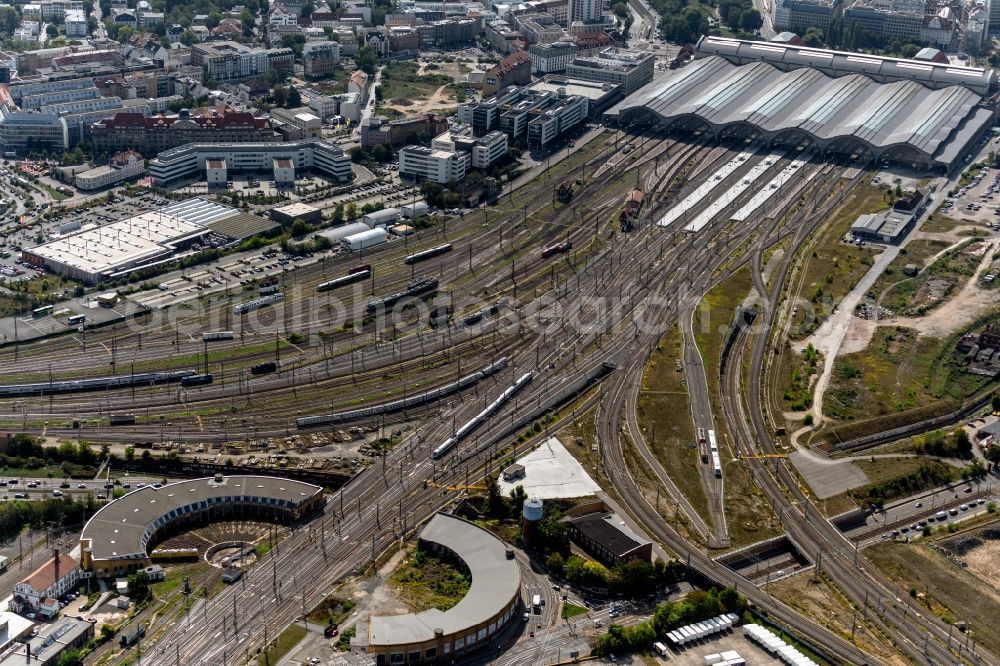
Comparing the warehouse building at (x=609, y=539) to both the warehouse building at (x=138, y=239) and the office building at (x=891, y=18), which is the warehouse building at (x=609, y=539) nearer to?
the warehouse building at (x=138, y=239)

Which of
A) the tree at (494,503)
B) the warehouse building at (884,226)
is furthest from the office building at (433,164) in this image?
the tree at (494,503)

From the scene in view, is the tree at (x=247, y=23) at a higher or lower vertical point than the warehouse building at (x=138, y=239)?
higher

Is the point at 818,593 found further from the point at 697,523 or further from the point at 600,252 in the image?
the point at 600,252

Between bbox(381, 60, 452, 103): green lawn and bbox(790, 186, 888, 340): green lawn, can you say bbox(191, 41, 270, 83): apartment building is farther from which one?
bbox(790, 186, 888, 340): green lawn

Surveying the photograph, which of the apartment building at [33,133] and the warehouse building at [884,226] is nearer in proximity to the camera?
the warehouse building at [884,226]

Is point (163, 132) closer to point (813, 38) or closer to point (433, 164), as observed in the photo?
point (433, 164)
